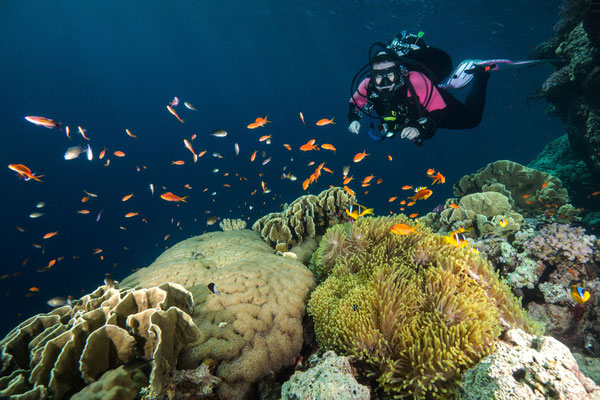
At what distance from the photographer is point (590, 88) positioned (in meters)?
7.73

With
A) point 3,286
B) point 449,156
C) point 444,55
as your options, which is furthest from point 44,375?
point 449,156

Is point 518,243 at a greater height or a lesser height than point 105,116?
lesser

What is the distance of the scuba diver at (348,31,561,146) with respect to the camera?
5.64 m

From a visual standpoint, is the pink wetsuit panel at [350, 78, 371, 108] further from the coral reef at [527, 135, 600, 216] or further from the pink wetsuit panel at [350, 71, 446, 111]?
the coral reef at [527, 135, 600, 216]

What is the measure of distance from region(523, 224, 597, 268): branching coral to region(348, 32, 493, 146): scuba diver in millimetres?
3067

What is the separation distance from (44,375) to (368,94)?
729cm

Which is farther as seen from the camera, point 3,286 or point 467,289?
Result: point 3,286

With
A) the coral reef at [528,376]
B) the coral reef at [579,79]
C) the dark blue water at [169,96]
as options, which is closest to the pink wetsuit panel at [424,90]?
the coral reef at [579,79]

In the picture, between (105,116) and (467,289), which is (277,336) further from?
(105,116)

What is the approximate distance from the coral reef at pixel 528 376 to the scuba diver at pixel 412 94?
4406 millimetres

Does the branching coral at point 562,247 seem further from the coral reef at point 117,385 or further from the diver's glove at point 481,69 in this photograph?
the coral reef at point 117,385

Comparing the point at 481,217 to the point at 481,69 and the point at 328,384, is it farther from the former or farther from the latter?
the point at 328,384

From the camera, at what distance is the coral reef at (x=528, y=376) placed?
1.82 m

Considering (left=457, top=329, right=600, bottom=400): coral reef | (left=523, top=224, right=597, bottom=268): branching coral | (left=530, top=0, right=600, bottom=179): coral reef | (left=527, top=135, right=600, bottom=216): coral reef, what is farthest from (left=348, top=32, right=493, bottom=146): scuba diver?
(left=527, top=135, right=600, bottom=216): coral reef
